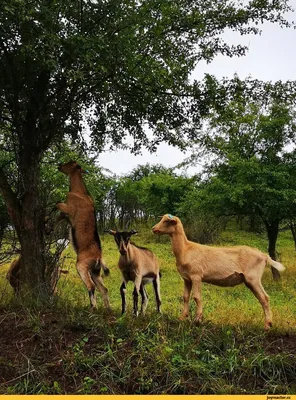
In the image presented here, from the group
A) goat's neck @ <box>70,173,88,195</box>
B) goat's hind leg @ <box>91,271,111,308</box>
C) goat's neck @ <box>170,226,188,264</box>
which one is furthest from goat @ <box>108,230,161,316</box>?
goat's neck @ <box>70,173,88,195</box>

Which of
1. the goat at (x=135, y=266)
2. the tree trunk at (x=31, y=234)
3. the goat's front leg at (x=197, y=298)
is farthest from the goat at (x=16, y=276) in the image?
the goat's front leg at (x=197, y=298)

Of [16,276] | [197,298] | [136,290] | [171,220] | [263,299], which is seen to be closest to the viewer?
[197,298]

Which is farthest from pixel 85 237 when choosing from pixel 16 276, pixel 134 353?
pixel 16 276

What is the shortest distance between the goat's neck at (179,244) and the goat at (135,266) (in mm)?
622

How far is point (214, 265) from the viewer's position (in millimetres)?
7113

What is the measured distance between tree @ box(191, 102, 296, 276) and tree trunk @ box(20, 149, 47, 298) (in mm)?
10225

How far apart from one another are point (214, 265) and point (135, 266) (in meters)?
1.17

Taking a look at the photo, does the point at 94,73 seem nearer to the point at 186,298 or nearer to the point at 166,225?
the point at 166,225

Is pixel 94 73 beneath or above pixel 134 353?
above

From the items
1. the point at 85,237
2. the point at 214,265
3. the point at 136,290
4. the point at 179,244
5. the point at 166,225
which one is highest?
the point at 166,225

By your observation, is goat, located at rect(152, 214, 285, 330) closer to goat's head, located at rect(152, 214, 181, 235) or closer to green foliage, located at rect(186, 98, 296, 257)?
goat's head, located at rect(152, 214, 181, 235)

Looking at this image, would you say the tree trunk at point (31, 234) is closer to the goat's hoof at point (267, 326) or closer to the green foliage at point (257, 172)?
the goat's hoof at point (267, 326)

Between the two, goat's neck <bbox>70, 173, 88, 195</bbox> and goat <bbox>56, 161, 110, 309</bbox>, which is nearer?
goat <bbox>56, 161, 110, 309</bbox>

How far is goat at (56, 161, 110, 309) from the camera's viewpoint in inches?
288
